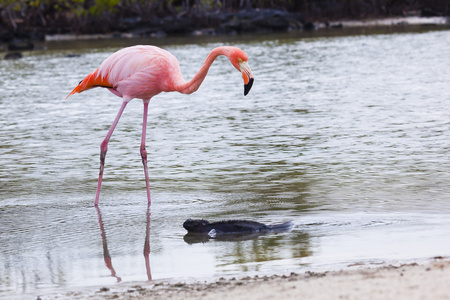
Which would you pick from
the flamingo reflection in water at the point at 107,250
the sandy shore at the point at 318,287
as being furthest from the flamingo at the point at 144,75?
the sandy shore at the point at 318,287

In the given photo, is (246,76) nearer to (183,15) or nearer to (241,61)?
(241,61)

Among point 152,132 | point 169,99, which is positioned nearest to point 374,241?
point 152,132

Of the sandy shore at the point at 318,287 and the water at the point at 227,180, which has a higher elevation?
the sandy shore at the point at 318,287

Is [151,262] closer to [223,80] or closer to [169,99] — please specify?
[169,99]

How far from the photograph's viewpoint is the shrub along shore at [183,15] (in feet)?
158

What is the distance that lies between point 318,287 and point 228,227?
216cm

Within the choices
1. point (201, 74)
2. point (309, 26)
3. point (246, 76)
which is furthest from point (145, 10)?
point (246, 76)

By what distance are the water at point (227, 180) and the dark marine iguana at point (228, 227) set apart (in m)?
0.14

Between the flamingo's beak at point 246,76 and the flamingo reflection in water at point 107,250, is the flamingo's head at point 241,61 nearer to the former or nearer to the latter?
the flamingo's beak at point 246,76

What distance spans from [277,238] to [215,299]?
6.29 ft

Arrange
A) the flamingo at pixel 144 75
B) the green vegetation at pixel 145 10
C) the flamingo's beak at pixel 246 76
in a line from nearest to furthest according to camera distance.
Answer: the flamingo's beak at pixel 246 76, the flamingo at pixel 144 75, the green vegetation at pixel 145 10

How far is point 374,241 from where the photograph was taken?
5898 mm

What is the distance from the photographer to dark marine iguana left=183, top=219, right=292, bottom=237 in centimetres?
636

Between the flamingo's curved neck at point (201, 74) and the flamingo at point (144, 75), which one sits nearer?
the flamingo's curved neck at point (201, 74)
